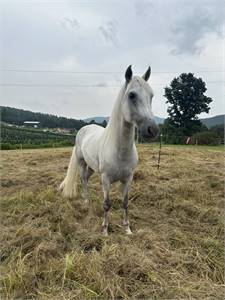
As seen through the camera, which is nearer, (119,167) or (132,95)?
(132,95)

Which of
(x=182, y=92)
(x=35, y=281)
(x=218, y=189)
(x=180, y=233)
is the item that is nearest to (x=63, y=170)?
(x=218, y=189)

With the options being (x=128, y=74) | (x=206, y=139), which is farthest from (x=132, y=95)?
(x=206, y=139)

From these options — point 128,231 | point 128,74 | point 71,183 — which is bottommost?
point 128,231

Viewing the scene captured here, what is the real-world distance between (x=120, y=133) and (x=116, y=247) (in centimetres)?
131

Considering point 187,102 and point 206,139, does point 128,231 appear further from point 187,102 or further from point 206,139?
point 187,102

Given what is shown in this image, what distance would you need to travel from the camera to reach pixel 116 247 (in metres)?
2.79

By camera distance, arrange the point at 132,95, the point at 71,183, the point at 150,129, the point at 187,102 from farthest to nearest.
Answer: the point at 187,102, the point at 71,183, the point at 132,95, the point at 150,129

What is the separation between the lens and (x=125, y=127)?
334 centimetres

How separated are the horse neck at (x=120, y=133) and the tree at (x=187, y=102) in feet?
98.5

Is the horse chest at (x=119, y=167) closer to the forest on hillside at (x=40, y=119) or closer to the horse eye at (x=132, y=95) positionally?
the horse eye at (x=132, y=95)

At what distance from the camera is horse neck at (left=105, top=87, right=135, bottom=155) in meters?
3.35

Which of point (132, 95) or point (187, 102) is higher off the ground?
point (187, 102)

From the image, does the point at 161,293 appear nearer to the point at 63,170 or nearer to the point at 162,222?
the point at 162,222

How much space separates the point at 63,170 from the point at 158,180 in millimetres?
2599
